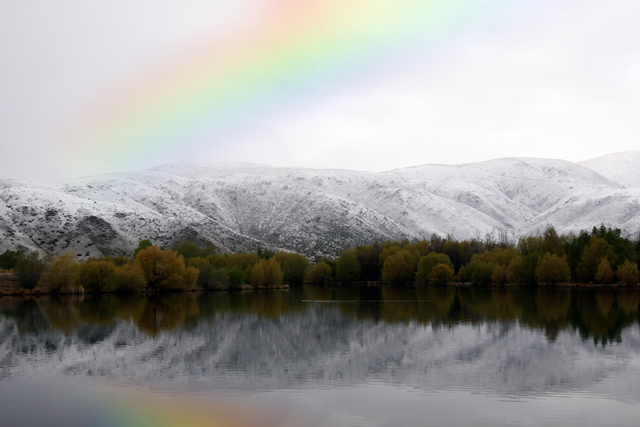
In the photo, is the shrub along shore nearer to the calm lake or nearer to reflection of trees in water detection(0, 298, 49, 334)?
reflection of trees in water detection(0, 298, 49, 334)

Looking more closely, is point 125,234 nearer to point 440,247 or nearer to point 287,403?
point 440,247

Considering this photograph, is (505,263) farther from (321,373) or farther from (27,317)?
(321,373)

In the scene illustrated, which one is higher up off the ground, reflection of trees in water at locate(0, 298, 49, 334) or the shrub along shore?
the shrub along shore

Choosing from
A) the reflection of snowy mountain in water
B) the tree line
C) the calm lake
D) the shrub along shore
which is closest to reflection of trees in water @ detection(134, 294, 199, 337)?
the calm lake

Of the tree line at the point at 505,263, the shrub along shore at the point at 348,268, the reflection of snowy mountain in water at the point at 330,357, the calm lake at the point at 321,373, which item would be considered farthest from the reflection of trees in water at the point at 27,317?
the tree line at the point at 505,263

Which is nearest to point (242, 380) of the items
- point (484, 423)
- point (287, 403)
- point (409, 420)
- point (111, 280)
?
point (287, 403)
